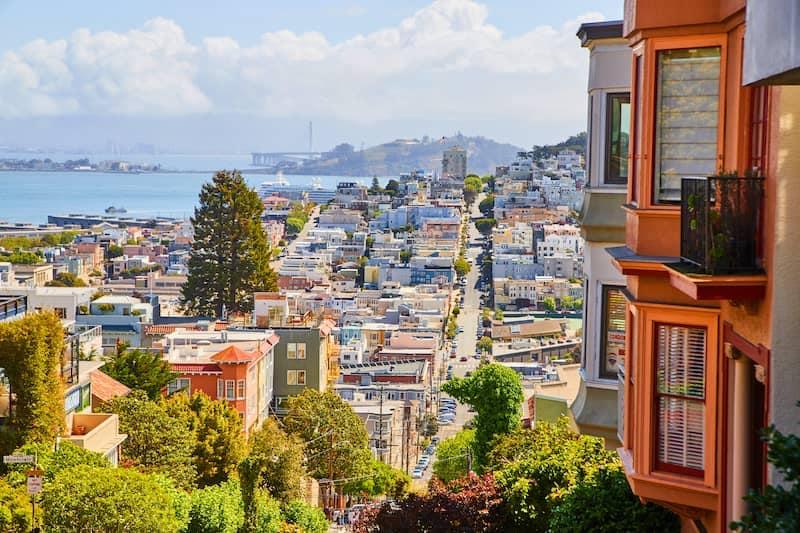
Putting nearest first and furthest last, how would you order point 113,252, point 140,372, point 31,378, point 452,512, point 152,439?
point 452,512 → point 31,378 → point 152,439 → point 140,372 → point 113,252

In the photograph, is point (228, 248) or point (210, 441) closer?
point (210, 441)

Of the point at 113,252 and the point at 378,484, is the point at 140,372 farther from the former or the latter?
the point at 113,252

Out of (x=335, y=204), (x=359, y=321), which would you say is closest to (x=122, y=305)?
(x=359, y=321)

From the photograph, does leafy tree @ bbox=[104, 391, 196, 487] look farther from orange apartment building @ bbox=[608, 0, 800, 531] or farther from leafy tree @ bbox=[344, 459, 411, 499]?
orange apartment building @ bbox=[608, 0, 800, 531]

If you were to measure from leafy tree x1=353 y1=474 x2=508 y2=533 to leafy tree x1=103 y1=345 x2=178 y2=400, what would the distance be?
44.7 feet

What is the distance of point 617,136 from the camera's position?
26.2 feet

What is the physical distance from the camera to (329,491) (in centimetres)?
2766

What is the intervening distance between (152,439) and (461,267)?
112522 millimetres

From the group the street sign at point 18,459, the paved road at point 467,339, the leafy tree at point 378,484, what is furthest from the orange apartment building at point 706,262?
the paved road at point 467,339

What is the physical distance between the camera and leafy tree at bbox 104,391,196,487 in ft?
66.5

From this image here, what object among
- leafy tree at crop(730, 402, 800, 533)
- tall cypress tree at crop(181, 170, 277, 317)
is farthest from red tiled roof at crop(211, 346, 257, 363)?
leafy tree at crop(730, 402, 800, 533)

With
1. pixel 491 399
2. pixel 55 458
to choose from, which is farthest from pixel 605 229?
pixel 491 399

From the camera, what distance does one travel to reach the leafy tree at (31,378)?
15.5 metres

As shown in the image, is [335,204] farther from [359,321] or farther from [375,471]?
[375,471]
